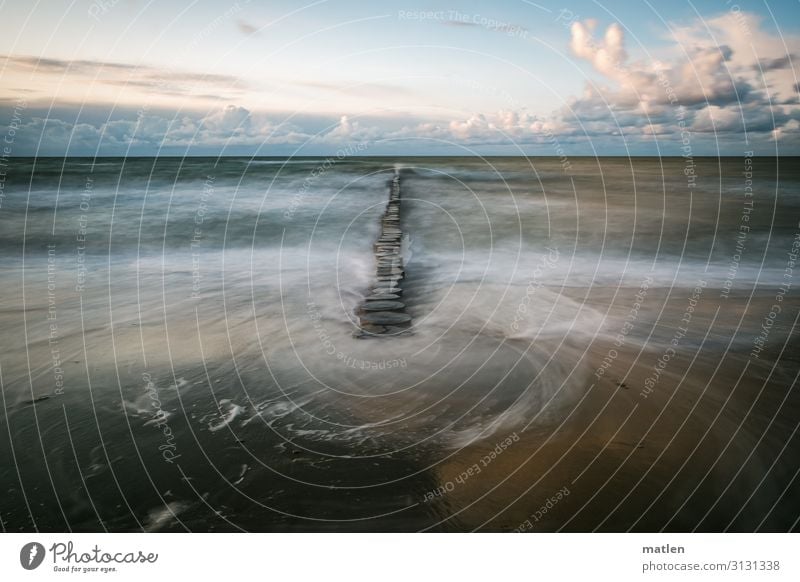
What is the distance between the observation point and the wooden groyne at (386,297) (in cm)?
532

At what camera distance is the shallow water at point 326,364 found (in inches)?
123

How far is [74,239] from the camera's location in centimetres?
1012

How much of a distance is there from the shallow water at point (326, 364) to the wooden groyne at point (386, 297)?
0.15 metres

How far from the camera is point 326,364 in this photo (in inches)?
179

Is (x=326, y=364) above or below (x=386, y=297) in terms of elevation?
below

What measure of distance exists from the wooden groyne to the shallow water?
151 millimetres

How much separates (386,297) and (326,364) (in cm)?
179

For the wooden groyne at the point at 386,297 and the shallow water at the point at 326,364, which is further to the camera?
the wooden groyne at the point at 386,297

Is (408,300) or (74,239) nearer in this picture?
(408,300)
